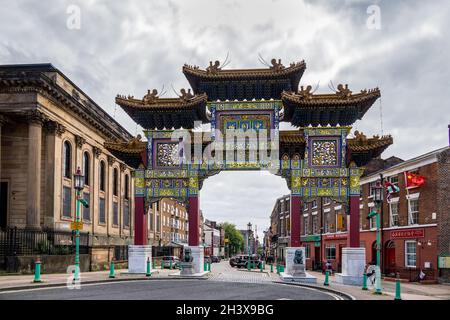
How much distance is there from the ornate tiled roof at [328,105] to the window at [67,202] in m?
20.7

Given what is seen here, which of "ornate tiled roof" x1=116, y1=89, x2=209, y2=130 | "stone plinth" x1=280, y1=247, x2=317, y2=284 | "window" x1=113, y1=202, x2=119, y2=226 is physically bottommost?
"stone plinth" x1=280, y1=247, x2=317, y2=284

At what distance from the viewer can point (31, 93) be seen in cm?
3634

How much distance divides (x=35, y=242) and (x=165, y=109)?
12.6 meters

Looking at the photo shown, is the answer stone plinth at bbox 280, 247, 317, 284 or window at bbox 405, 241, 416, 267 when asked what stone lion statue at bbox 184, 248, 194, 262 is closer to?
stone plinth at bbox 280, 247, 317, 284

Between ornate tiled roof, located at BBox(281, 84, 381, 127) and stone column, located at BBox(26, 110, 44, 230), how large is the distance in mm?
18388

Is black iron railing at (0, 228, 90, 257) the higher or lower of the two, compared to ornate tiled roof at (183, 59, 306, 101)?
lower

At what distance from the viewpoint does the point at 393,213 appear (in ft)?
131

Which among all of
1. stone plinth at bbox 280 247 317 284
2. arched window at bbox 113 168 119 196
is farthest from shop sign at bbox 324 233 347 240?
arched window at bbox 113 168 119 196

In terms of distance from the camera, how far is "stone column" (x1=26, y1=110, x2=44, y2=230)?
35688 millimetres

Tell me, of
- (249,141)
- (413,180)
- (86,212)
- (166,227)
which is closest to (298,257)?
(249,141)

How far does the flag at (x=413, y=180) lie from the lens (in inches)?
1390

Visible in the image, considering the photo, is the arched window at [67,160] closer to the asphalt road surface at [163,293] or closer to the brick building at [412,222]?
the brick building at [412,222]

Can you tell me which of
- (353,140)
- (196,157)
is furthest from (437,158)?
(196,157)

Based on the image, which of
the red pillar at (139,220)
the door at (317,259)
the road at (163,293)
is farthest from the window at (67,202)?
the door at (317,259)
